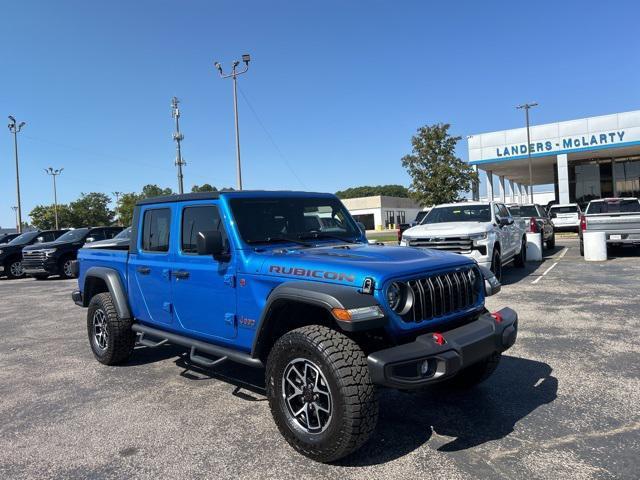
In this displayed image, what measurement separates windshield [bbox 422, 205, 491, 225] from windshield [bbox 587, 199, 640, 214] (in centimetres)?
684

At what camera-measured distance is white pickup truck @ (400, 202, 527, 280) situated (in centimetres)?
972

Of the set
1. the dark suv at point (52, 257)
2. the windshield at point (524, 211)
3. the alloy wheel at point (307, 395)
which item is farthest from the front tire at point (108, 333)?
the windshield at point (524, 211)

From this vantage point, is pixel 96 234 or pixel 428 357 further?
pixel 96 234

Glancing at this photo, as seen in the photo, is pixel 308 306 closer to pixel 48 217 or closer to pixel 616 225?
pixel 616 225

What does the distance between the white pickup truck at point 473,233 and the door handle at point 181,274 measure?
5763 mm

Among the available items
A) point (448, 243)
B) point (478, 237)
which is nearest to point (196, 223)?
point (448, 243)

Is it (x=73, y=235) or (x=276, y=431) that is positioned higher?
(x=73, y=235)

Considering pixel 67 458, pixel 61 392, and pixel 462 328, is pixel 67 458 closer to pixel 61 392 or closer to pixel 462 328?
pixel 61 392

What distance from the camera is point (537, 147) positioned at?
3616 cm

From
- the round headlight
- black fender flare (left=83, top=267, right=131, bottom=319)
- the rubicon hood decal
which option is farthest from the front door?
the round headlight

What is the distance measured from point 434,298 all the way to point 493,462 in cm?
111

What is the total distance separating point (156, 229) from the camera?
5047mm

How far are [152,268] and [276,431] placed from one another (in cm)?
209

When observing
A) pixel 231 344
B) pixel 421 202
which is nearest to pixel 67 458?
pixel 231 344
